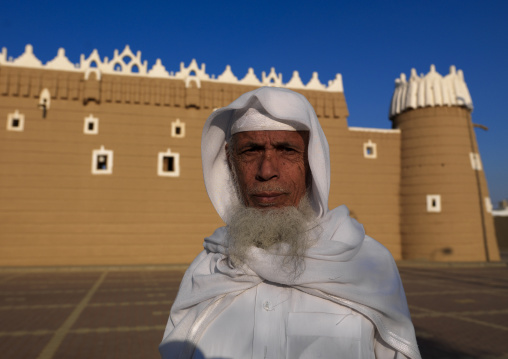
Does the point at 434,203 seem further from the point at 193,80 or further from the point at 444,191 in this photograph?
the point at 193,80

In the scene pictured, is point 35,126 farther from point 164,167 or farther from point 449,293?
point 449,293

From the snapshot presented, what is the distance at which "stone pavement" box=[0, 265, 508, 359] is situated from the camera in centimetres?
→ 508

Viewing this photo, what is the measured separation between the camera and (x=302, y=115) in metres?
1.42

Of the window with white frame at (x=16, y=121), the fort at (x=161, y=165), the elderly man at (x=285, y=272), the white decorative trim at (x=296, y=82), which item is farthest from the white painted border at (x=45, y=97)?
the elderly man at (x=285, y=272)

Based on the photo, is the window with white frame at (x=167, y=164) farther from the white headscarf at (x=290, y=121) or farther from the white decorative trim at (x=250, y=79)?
the white headscarf at (x=290, y=121)

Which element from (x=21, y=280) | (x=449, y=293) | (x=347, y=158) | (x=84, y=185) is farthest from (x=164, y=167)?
(x=449, y=293)

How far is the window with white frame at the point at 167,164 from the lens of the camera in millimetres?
16156

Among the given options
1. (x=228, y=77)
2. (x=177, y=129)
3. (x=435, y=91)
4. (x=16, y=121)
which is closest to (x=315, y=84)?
(x=228, y=77)

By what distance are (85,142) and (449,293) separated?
13.9m

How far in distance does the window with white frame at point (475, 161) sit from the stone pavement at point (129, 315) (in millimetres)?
7073

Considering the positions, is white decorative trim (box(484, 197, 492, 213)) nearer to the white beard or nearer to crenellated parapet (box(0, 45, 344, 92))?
crenellated parapet (box(0, 45, 344, 92))

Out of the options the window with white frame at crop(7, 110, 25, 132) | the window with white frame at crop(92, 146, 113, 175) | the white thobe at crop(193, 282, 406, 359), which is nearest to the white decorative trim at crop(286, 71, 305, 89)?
the window with white frame at crop(92, 146, 113, 175)

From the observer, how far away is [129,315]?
692 centimetres

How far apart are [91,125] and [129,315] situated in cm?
1102
